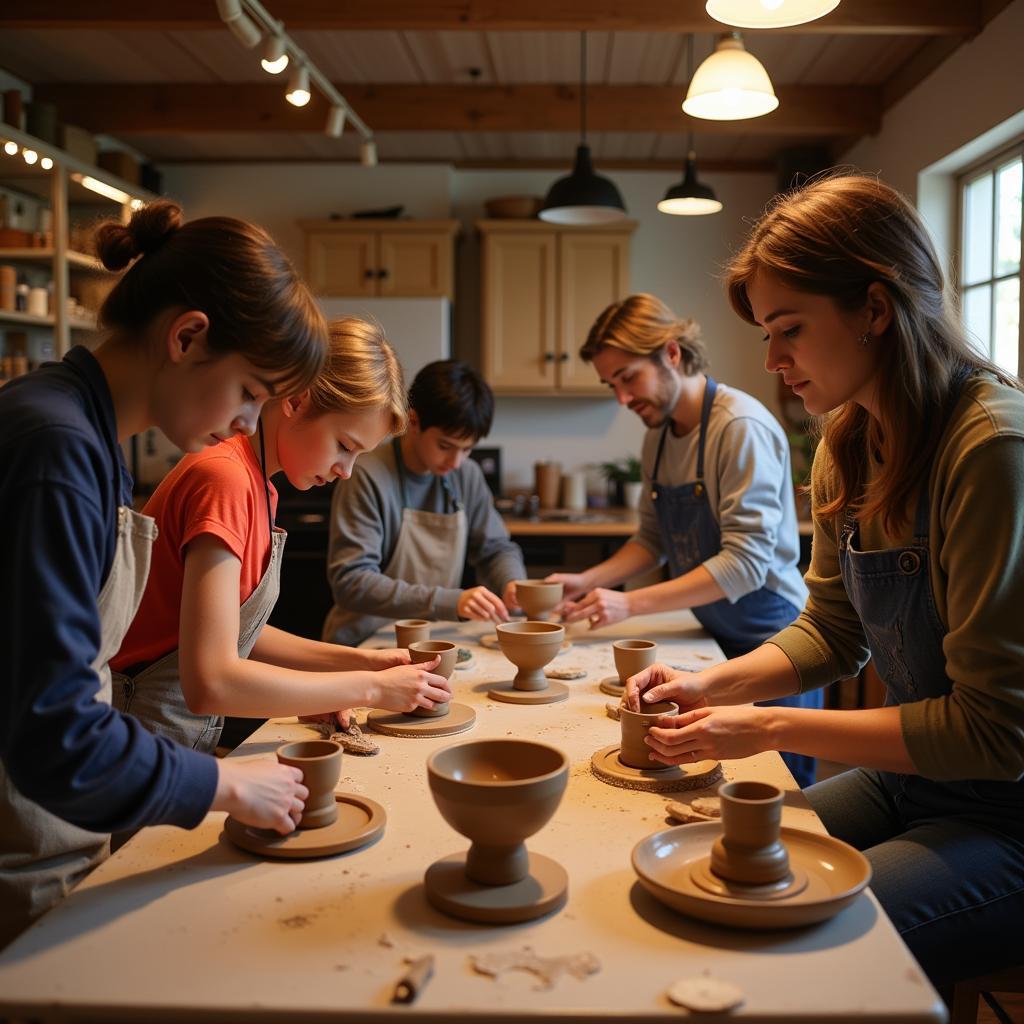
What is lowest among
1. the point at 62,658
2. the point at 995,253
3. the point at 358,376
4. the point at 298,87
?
the point at 62,658

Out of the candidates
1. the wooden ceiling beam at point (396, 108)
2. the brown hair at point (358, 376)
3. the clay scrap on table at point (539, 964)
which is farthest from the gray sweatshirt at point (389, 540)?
the wooden ceiling beam at point (396, 108)

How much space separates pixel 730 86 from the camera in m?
2.64

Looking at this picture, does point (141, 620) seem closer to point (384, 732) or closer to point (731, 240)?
point (384, 732)

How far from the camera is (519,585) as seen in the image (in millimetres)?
2225

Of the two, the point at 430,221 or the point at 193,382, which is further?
the point at 430,221

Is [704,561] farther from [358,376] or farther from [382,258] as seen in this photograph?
[382,258]

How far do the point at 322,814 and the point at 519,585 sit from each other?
109cm

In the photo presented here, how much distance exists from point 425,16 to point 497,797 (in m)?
3.36

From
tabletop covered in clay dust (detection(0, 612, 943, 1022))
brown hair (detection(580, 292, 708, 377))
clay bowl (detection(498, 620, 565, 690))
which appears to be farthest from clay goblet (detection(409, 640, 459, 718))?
brown hair (detection(580, 292, 708, 377))

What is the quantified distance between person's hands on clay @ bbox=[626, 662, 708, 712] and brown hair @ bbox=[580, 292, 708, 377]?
125 centimetres

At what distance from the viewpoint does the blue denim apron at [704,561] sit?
8.29ft

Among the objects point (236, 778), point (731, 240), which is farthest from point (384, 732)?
point (731, 240)

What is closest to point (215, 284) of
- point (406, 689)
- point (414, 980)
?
point (406, 689)

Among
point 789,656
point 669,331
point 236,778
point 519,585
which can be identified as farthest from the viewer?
point 669,331
